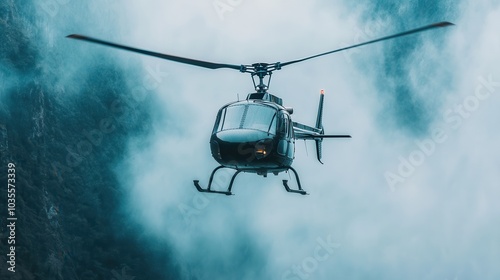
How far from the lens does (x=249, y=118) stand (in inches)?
508

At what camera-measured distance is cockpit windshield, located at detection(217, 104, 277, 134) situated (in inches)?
505

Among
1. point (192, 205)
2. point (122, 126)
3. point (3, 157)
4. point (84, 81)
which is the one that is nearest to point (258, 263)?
point (192, 205)

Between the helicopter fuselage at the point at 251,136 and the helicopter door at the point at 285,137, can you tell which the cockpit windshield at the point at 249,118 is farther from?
the helicopter door at the point at 285,137

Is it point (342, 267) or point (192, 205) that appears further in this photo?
point (342, 267)

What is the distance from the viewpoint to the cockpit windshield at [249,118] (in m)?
12.8

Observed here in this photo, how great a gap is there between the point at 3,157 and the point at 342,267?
59.6m

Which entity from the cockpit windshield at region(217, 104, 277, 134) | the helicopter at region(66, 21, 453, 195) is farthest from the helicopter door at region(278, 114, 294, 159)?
the cockpit windshield at region(217, 104, 277, 134)

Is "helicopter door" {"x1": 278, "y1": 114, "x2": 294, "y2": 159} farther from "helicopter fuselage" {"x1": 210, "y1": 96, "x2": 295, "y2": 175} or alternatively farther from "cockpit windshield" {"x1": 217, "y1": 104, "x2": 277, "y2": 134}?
"cockpit windshield" {"x1": 217, "y1": 104, "x2": 277, "y2": 134}

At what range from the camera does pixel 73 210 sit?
4209 cm

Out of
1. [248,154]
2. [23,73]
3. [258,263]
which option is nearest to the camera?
[248,154]

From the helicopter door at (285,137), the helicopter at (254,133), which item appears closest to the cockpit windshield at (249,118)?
the helicopter at (254,133)

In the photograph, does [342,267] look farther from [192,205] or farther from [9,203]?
[9,203]

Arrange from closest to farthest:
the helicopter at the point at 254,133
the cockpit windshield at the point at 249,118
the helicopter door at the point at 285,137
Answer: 1. the helicopter at the point at 254,133
2. the cockpit windshield at the point at 249,118
3. the helicopter door at the point at 285,137

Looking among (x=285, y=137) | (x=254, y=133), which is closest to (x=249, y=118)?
(x=254, y=133)
